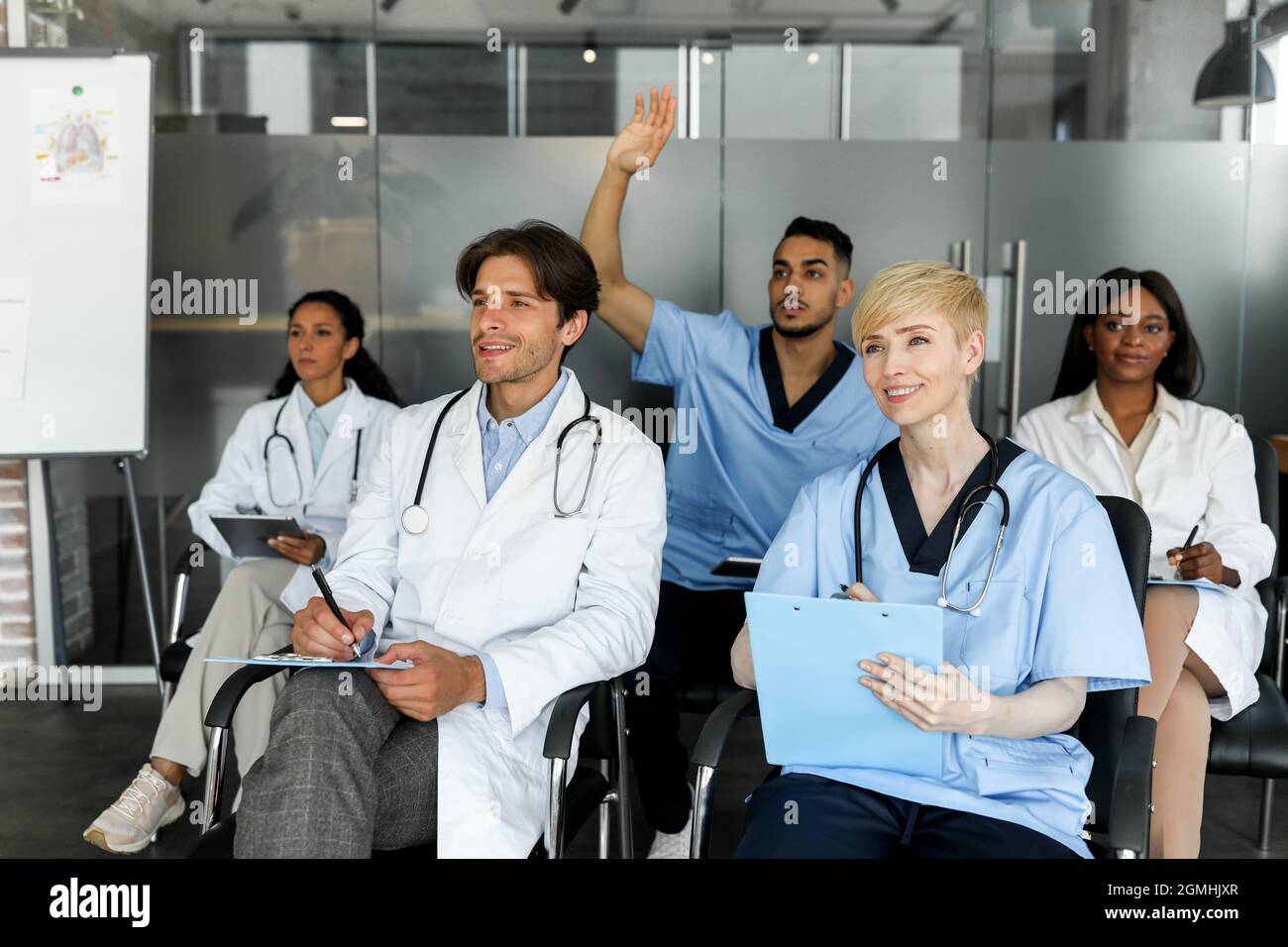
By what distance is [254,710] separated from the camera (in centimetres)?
283

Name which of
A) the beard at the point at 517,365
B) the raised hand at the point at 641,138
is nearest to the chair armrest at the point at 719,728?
the beard at the point at 517,365

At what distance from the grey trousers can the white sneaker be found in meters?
1.20

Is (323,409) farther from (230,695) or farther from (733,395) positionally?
(230,695)

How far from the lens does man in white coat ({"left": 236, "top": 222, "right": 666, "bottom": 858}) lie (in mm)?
1869

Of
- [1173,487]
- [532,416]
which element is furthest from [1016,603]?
[1173,487]

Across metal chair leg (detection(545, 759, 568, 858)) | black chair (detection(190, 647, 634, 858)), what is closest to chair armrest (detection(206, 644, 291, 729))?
black chair (detection(190, 647, 634, 858))

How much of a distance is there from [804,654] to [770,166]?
9.53 ft

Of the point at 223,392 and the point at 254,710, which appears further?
the point at 223,392

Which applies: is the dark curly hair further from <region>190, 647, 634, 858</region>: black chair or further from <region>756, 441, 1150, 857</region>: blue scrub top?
<region>756, 441, 1150, 857</region>: blue scrub top

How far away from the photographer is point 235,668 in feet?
9.42

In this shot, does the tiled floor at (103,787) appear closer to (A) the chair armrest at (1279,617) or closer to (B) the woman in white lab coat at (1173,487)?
(A) the chair armrest at (1279,617)

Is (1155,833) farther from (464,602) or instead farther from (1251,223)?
(1251,223)

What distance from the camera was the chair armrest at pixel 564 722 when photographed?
1893 millimetres
